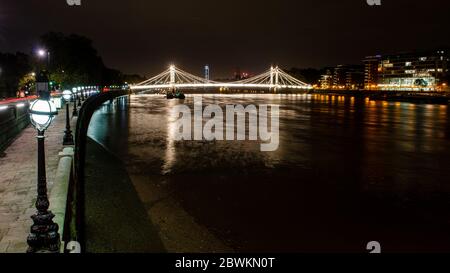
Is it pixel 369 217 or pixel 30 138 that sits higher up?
pixel 30 138

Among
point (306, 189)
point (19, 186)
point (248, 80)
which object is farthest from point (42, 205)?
point (248, 80)

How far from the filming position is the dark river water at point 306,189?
8.33 m

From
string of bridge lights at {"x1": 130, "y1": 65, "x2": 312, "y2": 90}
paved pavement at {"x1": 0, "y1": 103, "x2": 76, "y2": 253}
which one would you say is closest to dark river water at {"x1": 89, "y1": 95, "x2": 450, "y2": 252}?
paved pavement at {"x1": 0, "y1": 103, "x2": 76, "y2": 253}

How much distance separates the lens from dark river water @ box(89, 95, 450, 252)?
833 centimetres

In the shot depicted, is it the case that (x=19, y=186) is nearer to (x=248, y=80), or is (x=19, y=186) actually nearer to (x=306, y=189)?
(x=306, y=189)

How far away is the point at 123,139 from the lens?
74.7ft

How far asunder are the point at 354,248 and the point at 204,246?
259 cm

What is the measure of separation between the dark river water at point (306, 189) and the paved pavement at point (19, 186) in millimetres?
2901

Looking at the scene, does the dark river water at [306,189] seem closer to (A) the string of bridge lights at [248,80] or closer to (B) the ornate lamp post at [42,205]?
(B) the ornate lamp post at [42,205]

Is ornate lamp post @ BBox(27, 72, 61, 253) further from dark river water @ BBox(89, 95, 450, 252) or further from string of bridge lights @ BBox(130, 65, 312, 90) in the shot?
string of bridge lights @ BBox(130, 65, 312, 90)

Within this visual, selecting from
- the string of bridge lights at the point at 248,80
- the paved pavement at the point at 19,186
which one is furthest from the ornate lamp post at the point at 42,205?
the string of bridge lights at the point at 248,80
